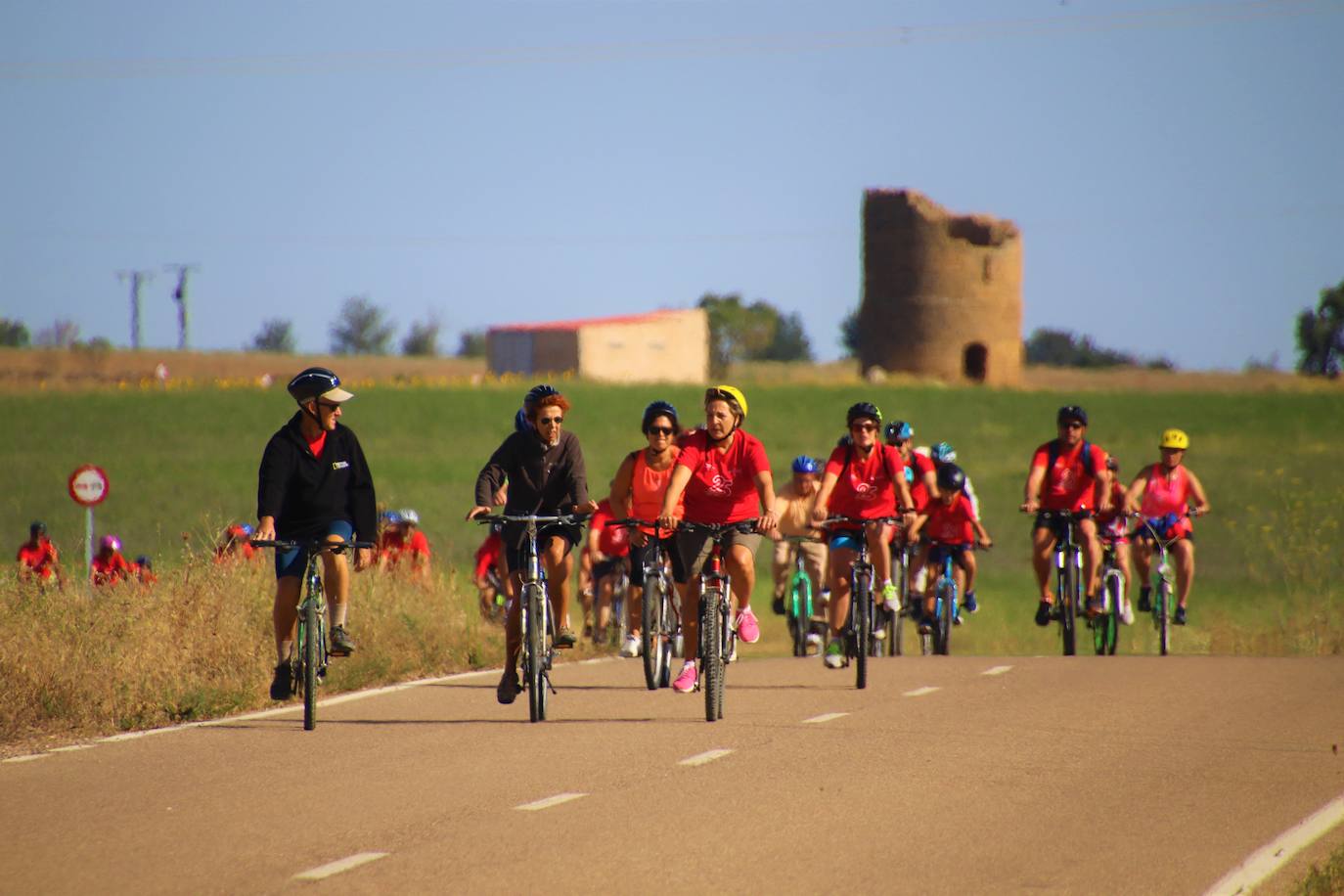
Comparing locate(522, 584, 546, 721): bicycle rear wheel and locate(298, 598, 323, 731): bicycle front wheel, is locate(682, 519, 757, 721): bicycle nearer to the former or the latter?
locate(522, 584, 546, 721): bicycle rear wheel

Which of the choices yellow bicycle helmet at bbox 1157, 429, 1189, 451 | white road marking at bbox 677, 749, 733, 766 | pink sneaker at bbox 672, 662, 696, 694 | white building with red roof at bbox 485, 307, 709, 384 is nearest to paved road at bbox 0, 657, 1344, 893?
white road marking at bbox 677, 749, 733, 766

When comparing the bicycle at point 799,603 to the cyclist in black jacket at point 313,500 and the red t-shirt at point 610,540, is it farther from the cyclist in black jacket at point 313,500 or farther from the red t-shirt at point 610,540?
the cyclist in black jacket at point 313,500

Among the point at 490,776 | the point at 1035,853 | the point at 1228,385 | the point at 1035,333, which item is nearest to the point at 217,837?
the point at 490,776

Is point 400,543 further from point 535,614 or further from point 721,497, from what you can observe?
point 535,614

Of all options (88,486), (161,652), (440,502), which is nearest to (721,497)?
(161,652)

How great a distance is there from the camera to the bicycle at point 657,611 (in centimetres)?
1298

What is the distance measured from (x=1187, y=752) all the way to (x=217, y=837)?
5275 mm

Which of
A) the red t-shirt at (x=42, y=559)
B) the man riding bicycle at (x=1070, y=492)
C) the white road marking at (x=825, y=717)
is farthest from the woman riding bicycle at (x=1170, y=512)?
the red t-shirt at (x=42, y=559)

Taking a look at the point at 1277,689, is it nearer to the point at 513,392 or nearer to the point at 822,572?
the point at 822,572

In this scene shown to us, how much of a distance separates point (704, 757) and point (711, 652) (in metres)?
1.54

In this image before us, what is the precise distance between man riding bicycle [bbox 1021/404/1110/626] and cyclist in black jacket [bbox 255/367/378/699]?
761 centimetres

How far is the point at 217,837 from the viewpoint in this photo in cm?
804

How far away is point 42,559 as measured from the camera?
17.9 m

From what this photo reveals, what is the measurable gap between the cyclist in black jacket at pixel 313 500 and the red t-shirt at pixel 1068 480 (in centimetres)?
784
